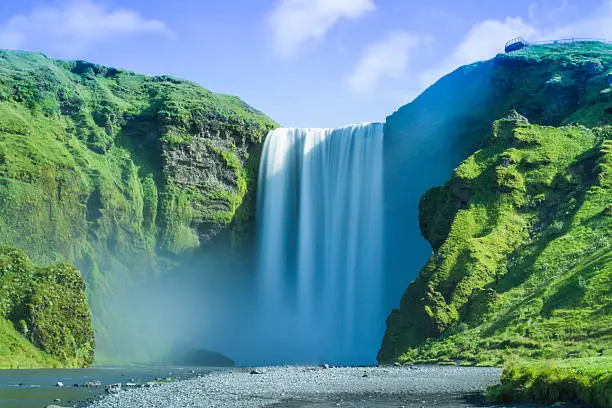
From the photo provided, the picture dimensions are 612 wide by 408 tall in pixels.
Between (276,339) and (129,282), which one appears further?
(276,339)

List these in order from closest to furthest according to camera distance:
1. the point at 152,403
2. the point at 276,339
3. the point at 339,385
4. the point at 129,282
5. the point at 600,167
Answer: the point at 152,403, the point at 339,385, the point at 600,167, the point at 129,282, the point at 276,339

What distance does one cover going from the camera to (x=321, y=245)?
292 ft

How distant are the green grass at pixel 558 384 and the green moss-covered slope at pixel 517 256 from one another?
13.2 metres

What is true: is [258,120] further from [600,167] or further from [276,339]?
[600,167]

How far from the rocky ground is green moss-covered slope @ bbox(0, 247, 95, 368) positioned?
94.8ft

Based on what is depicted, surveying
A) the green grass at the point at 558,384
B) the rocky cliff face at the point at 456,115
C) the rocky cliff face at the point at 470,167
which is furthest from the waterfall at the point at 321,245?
the green grass at the point at 558,384

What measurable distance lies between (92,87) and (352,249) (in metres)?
47.1

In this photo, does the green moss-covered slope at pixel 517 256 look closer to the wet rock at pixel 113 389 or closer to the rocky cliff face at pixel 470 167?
the rocky cliff face at pixel 470 167

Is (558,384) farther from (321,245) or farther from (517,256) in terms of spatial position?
(321,245)

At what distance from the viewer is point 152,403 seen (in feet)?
83.7

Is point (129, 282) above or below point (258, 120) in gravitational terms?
below


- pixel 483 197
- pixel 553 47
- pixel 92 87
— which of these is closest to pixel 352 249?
pixel 483 197

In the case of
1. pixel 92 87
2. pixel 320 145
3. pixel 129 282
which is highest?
pixel 92 87

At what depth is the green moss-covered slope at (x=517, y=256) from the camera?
43.2 metres
